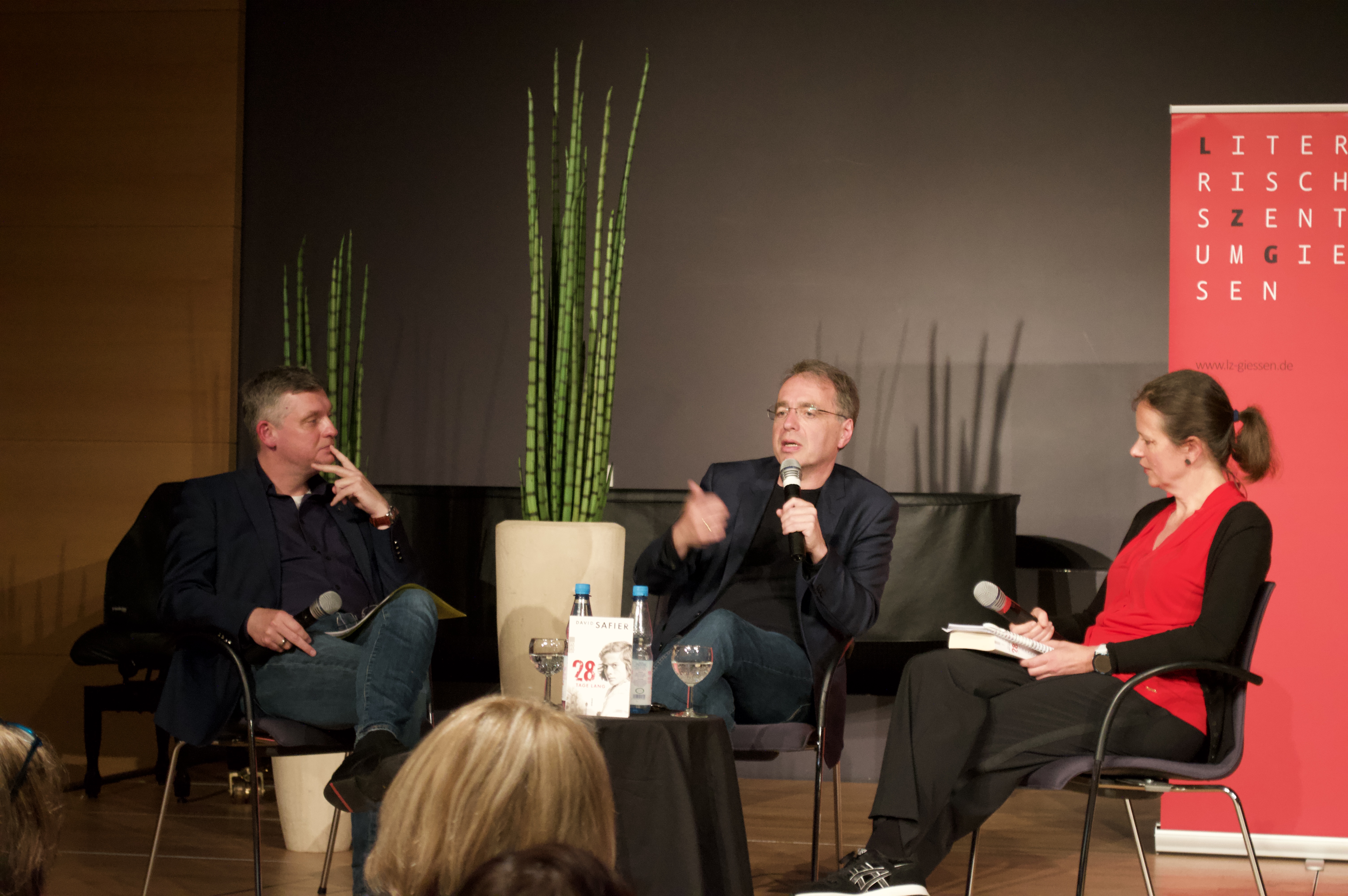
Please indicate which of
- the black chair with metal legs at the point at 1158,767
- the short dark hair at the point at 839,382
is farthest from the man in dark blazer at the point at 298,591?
the black chair with metal legs at the point at 1158,767

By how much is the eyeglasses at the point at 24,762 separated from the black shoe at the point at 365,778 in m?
Answer: 0.87

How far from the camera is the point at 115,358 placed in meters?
4.86

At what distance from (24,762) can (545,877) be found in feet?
2.35

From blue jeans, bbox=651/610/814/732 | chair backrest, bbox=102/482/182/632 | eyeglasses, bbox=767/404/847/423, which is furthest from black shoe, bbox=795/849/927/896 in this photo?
chair backrest, bbox=102/482/182/632

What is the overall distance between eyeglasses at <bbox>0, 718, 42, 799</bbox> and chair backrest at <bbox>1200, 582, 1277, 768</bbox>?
7.13ft

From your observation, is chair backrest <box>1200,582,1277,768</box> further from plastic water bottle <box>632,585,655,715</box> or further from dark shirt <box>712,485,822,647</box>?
plastic water bottle <box>632,585,655,715</box>

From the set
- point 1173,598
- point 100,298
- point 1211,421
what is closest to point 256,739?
point 1173,598

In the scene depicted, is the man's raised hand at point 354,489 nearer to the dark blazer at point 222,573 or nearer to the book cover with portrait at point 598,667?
the dark blazer at point 222,573

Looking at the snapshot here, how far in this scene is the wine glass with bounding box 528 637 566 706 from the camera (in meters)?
2.22

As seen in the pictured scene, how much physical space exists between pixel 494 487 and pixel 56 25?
9.29ft

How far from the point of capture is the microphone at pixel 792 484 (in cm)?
261

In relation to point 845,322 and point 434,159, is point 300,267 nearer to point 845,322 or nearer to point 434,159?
point 434,159

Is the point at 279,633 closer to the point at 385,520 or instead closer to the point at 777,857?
the point at 385,520

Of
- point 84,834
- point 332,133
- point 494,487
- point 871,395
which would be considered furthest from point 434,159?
point 84,834
